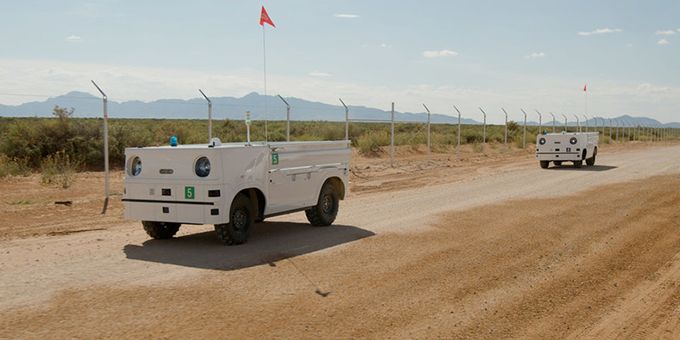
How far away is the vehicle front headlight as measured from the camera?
10.1 m

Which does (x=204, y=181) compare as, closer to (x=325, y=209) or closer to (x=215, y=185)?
(x=215, y=185)

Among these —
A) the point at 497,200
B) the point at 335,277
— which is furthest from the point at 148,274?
the point at 497,200

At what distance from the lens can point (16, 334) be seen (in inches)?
231

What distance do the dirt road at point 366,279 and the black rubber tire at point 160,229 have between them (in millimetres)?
231

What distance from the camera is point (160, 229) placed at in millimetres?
10641

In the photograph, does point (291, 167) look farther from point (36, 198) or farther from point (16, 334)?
point (36, 198)

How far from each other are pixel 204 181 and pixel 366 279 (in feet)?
9.07

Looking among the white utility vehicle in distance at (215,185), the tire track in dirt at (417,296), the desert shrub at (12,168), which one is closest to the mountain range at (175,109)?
the desert shrub at (12,168)

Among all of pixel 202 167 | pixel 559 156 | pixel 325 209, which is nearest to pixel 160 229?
pixel 202 167

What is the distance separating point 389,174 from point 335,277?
16.5m

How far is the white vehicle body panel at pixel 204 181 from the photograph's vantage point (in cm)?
940

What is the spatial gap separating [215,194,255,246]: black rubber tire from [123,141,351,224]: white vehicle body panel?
23 centimetres

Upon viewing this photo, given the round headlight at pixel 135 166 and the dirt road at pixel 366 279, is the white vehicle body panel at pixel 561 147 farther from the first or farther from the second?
the round headlight at pixel 135 166

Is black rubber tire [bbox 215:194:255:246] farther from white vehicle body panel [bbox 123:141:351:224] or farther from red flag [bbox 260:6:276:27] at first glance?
red flag [bbox 260:6:276:27]
